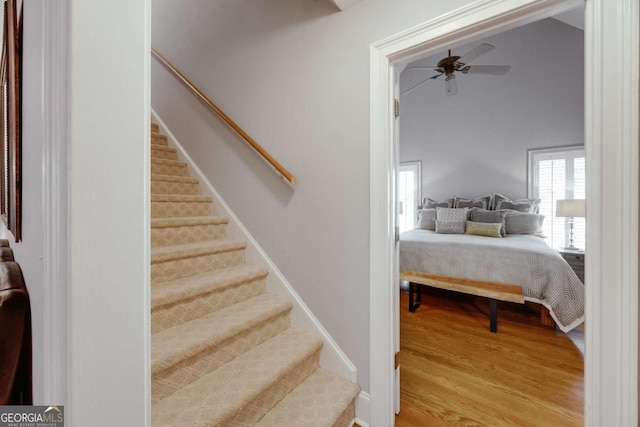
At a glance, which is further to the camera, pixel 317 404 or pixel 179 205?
pixel 179 205

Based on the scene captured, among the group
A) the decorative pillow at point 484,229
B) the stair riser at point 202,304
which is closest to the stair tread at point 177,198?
the stair riser at point 202,304

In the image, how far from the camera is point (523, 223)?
4.27 metres

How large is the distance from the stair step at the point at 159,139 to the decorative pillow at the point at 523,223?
4.72m

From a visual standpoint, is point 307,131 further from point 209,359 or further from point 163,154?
point 163,154

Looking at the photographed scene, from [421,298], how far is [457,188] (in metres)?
2.69

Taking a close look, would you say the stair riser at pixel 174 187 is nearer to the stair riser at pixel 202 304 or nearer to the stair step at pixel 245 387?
the stair riser at pixel 202 304

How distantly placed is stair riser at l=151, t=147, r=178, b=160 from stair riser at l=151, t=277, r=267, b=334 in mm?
1583

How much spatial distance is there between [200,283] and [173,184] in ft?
3.90

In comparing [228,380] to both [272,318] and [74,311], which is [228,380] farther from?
[74,311]

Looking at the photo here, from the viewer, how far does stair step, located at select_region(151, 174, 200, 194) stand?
2.35 m

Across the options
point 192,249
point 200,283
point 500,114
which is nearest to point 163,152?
point 192,249

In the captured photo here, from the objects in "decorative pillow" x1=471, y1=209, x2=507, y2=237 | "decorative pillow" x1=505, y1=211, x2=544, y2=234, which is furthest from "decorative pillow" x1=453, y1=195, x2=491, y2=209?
"decorative pillow" x1=505, y1=211, x2=544, y2=234

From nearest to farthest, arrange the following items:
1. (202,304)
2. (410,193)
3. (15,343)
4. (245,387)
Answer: (15,343) → (245,387) → (202,304) → (410,193)

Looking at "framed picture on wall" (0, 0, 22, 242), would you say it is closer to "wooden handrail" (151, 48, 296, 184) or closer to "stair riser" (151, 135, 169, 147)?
"wooden handrail" (151, 48, 296, 184)
